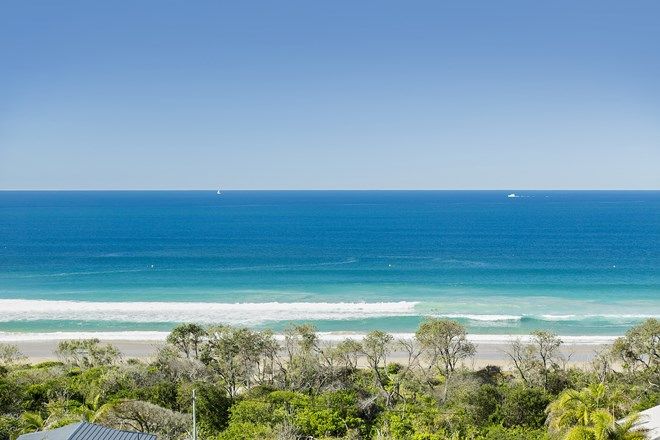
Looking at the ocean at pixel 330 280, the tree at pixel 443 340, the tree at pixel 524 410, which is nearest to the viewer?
the tree at pixel 524 410

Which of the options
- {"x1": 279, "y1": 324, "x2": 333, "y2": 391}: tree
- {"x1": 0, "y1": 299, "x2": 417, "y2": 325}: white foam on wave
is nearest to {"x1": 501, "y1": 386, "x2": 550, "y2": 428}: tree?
{"x1": 279, "y1": 324, "x2": 333, "y2": 391}: tree

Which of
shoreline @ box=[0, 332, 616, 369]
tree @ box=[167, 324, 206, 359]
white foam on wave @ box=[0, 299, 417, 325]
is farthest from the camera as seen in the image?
white foam on wave @ box=[0, 299, 417, 325]

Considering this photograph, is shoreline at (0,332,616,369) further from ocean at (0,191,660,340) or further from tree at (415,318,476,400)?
tree at (415,318,476,400)

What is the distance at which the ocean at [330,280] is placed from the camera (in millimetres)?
45656

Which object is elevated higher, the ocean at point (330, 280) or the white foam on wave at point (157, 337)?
the ocean at point (330, 280)

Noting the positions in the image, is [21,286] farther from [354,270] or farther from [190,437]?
[190,437]

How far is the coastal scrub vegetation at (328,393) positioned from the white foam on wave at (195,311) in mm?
15251

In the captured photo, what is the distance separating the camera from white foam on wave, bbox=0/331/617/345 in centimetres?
3941

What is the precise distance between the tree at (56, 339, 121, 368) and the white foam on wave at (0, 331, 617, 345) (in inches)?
417

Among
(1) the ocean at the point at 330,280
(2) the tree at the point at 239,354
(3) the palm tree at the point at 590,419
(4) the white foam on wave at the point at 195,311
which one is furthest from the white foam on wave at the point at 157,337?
(3) the palm tree at the point at 590,419

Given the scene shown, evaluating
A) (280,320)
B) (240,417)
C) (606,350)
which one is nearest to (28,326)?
(280,320)

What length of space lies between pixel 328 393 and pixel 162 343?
2392 centimetres

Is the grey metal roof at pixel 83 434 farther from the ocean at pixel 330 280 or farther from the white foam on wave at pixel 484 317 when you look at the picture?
the white foam on wave at pixel 484 317

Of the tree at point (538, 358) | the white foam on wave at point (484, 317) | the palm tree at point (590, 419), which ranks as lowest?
the white foam on wave at point (484, 317)
